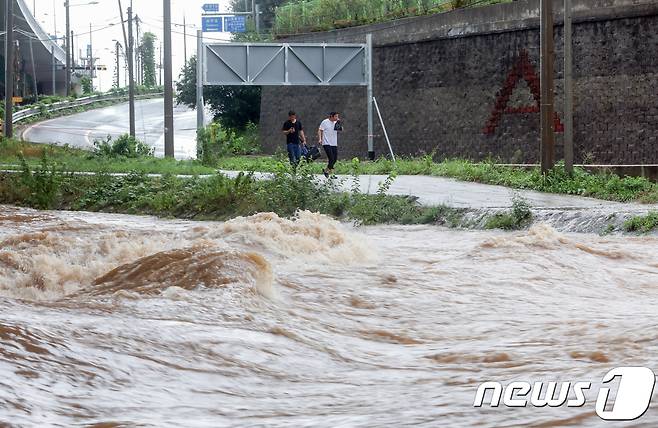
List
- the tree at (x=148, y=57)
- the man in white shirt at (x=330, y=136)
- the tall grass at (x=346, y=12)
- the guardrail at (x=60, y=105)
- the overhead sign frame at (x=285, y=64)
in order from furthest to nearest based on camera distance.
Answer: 1. the tree at (x=148, y=57)
2. the guardrail at (x=60, y=105)
3. the tall grass at (x=346, y=12)
4. the overhead sign frame at (x=285, y=64)
5. the man in white shirt at (x=330, y=136)

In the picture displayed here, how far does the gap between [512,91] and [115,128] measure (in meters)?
33.0

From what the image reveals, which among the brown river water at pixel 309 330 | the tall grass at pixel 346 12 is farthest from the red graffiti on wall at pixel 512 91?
the brown river water at pixel 309 330

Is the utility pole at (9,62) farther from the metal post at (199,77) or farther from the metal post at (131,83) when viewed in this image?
the metal post at (199,77)

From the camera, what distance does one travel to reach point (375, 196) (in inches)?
788

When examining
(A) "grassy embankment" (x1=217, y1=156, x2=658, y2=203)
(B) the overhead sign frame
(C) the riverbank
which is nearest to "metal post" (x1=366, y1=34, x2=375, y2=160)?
(B) the overhead sign frame

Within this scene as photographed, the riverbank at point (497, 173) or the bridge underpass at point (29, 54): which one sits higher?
the bridge underpass at point (29, 54)

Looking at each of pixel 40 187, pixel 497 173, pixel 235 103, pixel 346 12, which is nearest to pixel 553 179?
pixel 497 173

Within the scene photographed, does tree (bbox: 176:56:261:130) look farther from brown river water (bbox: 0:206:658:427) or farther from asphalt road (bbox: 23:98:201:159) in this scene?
brown river water (bbox: 0:206:658:427)

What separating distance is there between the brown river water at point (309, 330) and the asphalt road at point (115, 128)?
3435 cm

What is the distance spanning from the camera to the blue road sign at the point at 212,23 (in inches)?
2972

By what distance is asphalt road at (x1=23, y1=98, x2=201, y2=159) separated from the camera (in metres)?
52.3

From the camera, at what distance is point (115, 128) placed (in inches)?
2426

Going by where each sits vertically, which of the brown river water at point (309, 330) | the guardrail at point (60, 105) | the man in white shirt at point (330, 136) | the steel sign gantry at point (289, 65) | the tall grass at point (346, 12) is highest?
the tall grass at point (346, 12)

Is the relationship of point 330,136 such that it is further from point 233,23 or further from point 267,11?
point 267,11
